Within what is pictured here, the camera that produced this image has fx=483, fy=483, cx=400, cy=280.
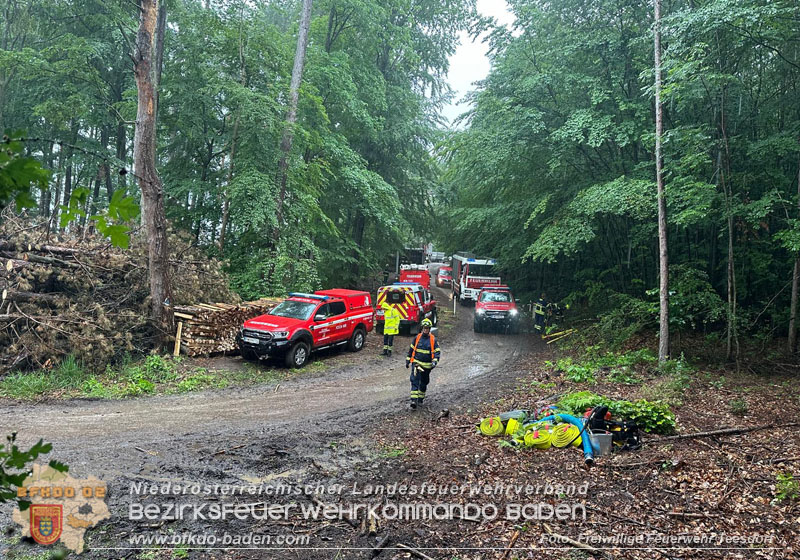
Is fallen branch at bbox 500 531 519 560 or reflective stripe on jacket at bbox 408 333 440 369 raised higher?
reflective stripe on jacket at bbox 408 333 440 369

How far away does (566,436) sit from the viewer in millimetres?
7426

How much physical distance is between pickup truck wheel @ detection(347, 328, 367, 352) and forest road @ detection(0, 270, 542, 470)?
1.32 m

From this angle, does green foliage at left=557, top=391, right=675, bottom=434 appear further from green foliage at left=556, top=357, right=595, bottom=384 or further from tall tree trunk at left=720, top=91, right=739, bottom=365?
tall tree trunk at left=720, top=91, right=739, bottom=365

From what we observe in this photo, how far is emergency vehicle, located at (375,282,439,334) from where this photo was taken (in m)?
18.8

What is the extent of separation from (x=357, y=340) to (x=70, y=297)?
8.27m

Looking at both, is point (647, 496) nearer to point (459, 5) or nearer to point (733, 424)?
point (733, 424)

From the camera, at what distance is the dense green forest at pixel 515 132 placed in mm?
12383

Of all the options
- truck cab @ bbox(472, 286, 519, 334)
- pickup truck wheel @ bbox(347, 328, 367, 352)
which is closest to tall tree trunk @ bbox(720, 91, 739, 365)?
truck cab @ bbox(472, 286, 519, 334)

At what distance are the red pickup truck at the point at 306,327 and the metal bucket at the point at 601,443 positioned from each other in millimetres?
8361

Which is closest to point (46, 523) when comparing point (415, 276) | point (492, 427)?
point (492, 427)

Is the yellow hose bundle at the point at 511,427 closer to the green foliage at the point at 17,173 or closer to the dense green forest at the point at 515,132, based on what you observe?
the dense green forest at the point at 515,132

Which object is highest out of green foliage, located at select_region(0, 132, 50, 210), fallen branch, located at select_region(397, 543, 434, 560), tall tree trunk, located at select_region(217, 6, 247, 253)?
tall tree trunk, located at select_region(217, 6, 247, 253)

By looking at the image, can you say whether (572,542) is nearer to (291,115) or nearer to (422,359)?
(422,359)

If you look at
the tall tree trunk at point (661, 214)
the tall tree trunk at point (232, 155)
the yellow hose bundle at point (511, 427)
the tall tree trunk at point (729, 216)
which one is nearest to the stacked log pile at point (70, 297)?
the tall tree trunk at point (232, 155)
